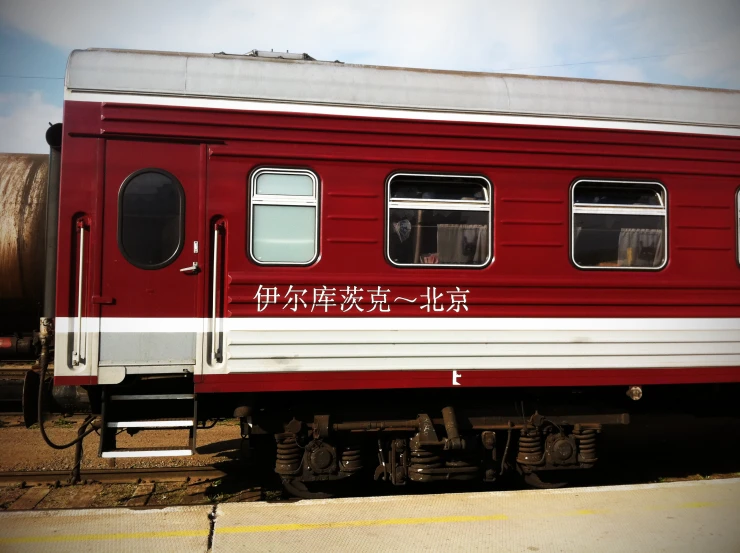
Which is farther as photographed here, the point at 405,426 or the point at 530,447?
the point at 530,447

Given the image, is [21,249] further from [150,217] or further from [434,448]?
[434,448]

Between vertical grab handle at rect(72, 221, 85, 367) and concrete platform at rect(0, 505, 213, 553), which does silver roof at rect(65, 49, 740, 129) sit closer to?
vertical grab handle at rect(72, 221, 85, 367)

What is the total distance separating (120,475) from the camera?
6.51m

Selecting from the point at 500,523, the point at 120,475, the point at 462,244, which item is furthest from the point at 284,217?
the point at 120,475

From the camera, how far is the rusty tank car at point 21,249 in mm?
6832

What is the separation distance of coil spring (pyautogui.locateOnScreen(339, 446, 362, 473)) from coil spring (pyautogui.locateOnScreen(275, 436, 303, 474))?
0.39m

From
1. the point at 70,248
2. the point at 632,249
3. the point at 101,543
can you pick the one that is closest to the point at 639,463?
the point at 632,249

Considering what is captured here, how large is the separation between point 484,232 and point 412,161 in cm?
83

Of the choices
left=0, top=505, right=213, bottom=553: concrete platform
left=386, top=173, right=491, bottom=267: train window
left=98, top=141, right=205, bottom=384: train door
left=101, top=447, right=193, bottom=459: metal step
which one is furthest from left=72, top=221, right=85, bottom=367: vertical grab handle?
left=386, top=173, right=491, bottom=267: train window

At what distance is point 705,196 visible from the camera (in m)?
5.58

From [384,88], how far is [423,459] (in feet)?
10.1

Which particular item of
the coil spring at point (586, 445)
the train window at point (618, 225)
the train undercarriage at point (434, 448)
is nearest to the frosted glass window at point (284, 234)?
the train undercarriage at point (434, 448)

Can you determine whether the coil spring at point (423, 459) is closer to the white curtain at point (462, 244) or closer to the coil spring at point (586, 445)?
the coil spring at point (586, 445)

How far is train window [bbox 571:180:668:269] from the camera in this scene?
537 cm
